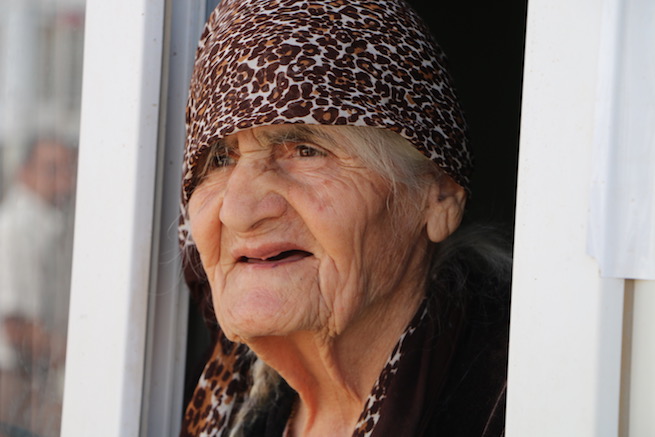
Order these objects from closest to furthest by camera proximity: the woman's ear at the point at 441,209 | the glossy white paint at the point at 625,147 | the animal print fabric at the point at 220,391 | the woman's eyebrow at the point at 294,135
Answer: the glossy white paint at the point at 625,147 < the woman's eyebrow at the point at 294,135 < the woman's ear at the point at 441,209 < the animal print fabric at the point at 220,391

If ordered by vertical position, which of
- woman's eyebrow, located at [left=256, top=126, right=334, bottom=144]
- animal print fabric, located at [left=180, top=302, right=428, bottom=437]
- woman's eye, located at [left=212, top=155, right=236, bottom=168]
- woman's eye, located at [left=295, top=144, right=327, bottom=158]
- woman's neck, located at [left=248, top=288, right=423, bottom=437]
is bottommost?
animal print fabric, located at [left=180, top=302, right=428, bottom=437]

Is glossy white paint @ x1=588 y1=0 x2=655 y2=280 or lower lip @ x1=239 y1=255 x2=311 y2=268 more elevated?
glossy white paint @ x1=588 y1=0 x2=655 y2=280

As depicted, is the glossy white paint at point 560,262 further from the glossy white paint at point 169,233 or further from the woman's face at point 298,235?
the glossy white paint at point 169,233

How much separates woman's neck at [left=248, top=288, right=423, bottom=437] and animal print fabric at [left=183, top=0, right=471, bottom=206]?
407 millimetres

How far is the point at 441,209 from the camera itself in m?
1.99

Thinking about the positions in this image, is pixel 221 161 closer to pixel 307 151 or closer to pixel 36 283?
pixel 307 151

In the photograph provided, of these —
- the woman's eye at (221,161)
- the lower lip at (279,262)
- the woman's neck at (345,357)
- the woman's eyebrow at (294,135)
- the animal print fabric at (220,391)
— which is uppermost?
the woman's eyebrow at (294,135)

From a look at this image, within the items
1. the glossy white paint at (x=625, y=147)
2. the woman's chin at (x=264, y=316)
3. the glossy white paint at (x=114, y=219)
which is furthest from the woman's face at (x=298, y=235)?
the glossy white paint at (x=625, y=147)

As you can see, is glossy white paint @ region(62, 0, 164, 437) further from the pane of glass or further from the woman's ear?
the woman's ear

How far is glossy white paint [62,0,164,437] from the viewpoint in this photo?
1999 millimetres

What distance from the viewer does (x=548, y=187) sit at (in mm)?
1266

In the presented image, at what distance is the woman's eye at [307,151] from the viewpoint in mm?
1881

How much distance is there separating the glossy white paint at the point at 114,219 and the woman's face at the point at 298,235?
0.24 metres

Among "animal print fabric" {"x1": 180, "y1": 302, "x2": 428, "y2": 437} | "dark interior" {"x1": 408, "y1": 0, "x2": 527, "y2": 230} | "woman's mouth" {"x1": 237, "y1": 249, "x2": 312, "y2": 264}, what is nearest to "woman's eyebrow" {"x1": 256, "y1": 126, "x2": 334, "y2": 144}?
"woman's mouth" {"x1": 237, "y1": 249, "x2": 312, "y2": 264}
